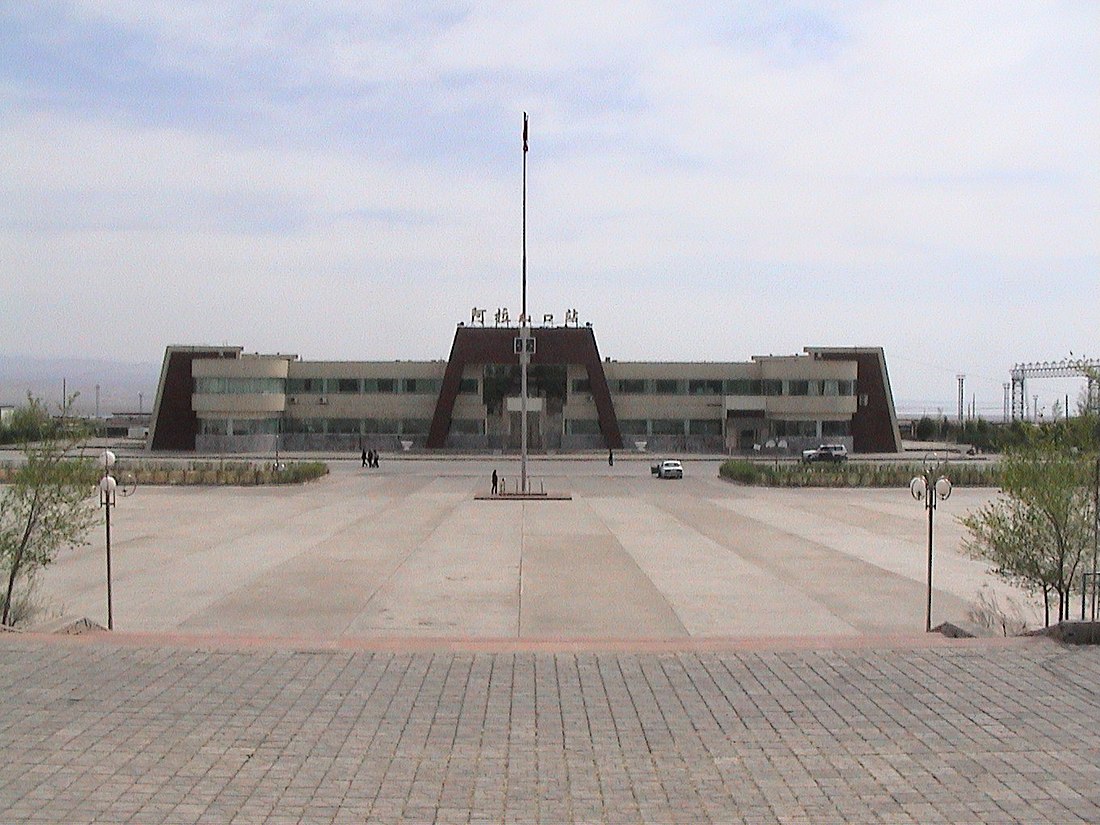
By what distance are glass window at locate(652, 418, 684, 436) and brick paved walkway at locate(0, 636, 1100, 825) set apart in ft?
224

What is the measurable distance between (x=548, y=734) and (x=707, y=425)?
7328 cm

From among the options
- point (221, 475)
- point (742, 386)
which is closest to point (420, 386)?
point (742, 386)

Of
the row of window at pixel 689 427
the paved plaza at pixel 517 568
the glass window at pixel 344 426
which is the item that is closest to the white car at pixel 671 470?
the paved plaza at pixel 517 568

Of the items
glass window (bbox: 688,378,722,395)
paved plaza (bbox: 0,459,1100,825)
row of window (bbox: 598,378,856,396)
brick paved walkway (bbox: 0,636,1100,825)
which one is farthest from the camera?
glass window (bbox: 688,378,722,395)

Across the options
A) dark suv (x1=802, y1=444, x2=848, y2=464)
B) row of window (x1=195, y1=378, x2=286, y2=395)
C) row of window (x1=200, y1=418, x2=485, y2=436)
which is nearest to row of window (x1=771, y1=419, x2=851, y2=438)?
dark suv (x1=802, y1=444, x2=848, y2=464)

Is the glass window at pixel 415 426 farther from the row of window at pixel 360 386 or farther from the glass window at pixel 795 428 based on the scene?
the glass window at pixel 795 428

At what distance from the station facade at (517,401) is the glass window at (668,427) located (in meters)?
0.08

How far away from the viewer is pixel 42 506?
17.3 m

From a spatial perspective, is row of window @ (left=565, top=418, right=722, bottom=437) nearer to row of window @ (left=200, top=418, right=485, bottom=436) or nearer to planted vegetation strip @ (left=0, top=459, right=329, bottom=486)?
row of window @ (left=200, top=418, right=485, bottom=436)

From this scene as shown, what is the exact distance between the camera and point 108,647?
12.9 m

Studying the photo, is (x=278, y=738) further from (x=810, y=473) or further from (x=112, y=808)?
(x=810, y=473)

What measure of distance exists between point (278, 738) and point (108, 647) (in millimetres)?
4508

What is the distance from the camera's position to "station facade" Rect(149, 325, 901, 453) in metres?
78.1

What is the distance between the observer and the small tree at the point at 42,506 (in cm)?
1700
